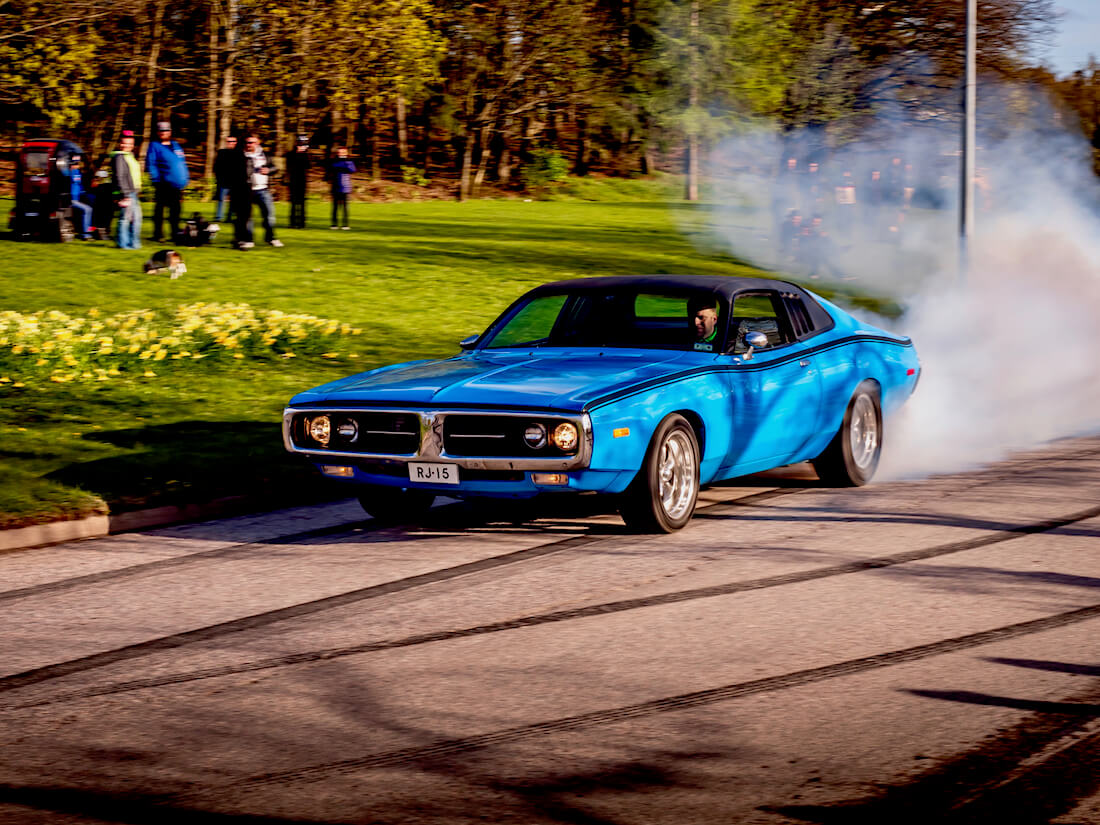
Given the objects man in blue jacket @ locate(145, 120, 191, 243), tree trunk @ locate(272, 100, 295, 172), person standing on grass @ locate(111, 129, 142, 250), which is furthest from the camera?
tree trunk @ locate(272, 100, 295, 172)

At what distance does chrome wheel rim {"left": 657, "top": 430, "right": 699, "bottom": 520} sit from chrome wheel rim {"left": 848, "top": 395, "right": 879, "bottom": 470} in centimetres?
210

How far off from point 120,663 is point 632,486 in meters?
3.30

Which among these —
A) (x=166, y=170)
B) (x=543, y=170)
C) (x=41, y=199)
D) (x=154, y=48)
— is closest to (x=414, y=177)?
(x=543, y=170)

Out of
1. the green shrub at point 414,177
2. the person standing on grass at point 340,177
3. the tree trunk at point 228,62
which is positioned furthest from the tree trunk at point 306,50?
the person standing on grass at point 340,177

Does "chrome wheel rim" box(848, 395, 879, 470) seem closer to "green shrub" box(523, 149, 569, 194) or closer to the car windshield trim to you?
the car windshield trim

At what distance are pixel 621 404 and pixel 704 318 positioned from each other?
4.59ft

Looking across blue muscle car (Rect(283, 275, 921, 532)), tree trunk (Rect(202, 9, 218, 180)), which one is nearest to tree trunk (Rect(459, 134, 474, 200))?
tree trunk (Rect(202, 9, 218, 180))

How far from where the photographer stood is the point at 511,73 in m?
48.0

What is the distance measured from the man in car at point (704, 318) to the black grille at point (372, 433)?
195cm

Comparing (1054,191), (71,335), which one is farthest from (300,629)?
(1054,191)

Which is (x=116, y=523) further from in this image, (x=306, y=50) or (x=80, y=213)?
(x=306, y=50)

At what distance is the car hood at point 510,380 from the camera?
8.08m

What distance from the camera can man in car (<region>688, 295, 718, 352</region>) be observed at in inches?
361

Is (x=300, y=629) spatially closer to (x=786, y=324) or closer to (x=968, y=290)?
(x=786, y=324)
